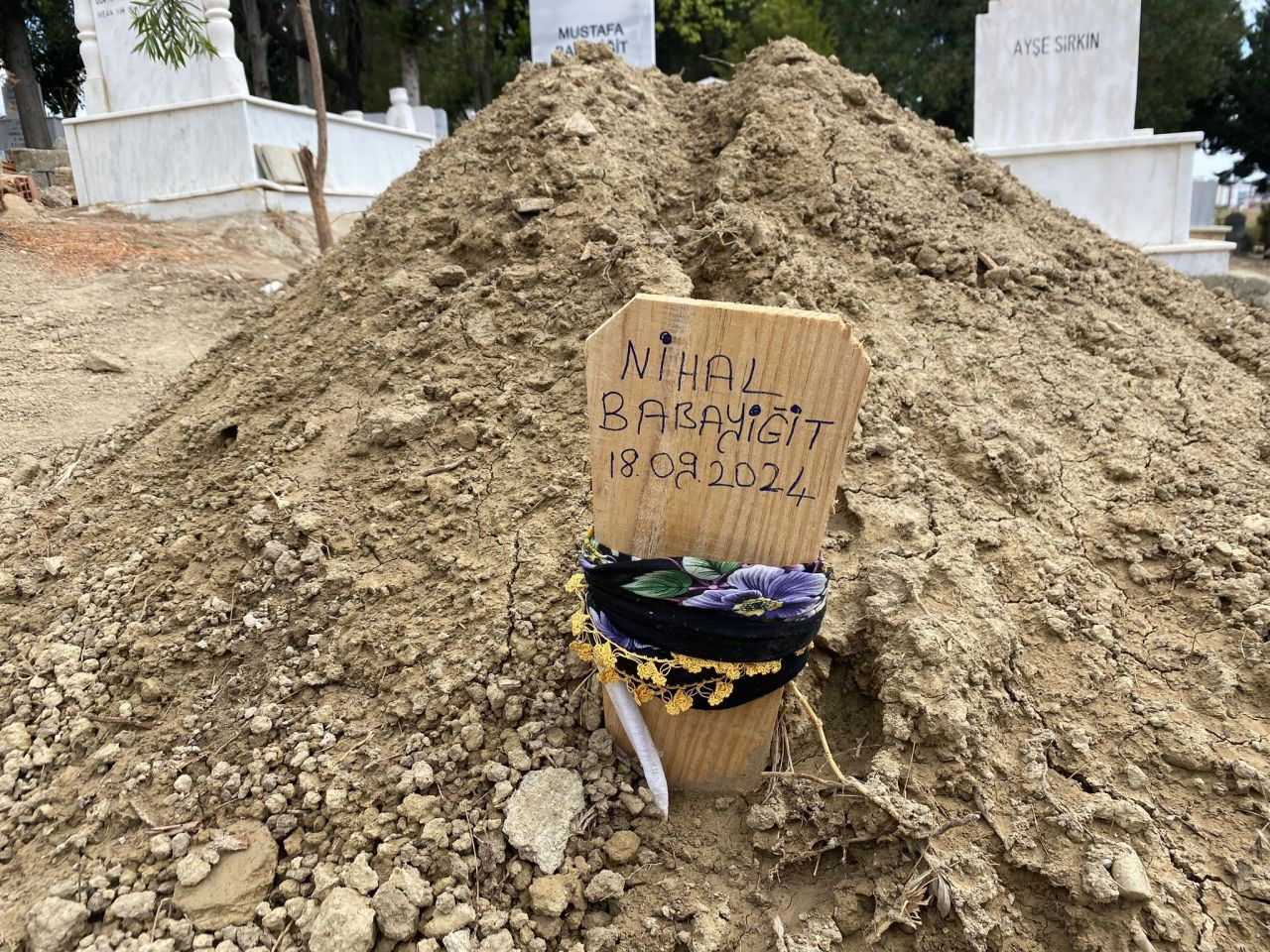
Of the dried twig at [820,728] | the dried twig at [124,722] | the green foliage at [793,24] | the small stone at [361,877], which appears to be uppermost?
the green foliage at [793,24]

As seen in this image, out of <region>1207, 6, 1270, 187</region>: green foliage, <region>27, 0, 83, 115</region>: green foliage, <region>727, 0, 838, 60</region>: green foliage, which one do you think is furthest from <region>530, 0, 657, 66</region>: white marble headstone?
<region>1207, 6, 1270, 187</region>: green foliage

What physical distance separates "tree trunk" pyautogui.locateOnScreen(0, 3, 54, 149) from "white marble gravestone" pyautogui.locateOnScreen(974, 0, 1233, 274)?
53.7 ft

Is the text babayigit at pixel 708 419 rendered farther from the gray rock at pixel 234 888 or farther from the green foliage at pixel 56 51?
the green foliage at pixel 56 51

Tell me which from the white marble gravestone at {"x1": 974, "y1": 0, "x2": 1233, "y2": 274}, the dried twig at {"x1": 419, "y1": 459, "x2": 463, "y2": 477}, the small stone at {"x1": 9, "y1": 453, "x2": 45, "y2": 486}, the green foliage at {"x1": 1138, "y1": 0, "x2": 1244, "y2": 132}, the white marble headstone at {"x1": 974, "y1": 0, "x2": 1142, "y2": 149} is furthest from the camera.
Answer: the green foliage at {"x1": 1138, "y1": 0, "x2": 1244, "y2": 132}

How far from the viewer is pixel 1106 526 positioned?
2.28m

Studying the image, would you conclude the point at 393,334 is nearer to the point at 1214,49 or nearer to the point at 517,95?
the point at 517,95

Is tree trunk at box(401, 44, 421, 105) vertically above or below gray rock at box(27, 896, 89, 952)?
above

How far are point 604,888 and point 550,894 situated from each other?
0.10m

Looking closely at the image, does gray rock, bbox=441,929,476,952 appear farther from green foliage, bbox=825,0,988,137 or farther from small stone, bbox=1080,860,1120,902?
green foliage, bbox=825,0,988,137

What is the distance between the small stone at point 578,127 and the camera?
312cm

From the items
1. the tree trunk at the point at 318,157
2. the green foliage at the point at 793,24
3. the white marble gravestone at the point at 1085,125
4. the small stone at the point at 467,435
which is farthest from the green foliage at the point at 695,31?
the small stone at the point at 467,435

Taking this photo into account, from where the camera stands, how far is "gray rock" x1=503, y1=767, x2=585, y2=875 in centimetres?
156

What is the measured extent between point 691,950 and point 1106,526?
1.63 metres

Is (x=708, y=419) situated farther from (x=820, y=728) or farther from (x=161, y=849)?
(x=161, y=849)
